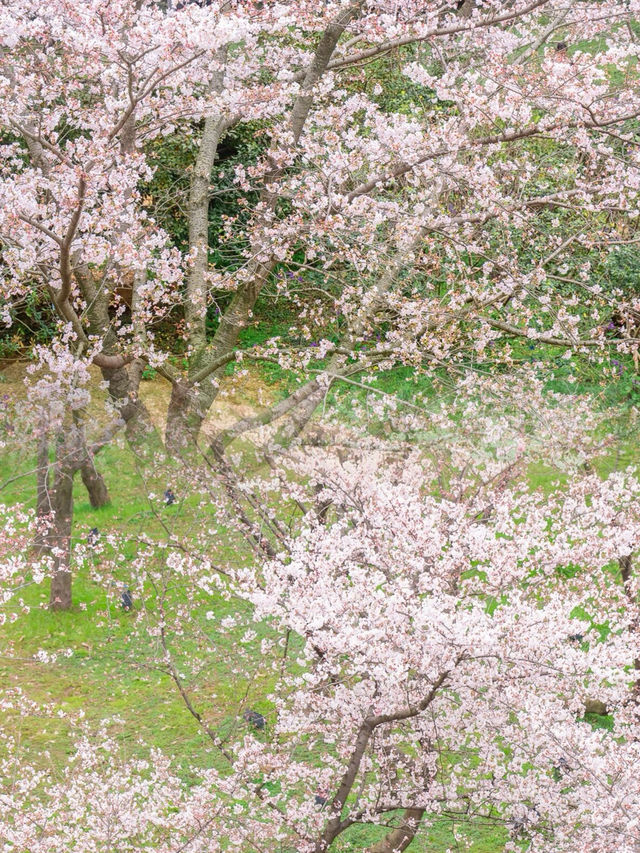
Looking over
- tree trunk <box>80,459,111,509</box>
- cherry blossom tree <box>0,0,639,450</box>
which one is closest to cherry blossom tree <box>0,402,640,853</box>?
cherry blossom tree <box>0,0,639,450</box>

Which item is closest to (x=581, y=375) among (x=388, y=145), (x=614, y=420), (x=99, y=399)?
(x=614, y=420)

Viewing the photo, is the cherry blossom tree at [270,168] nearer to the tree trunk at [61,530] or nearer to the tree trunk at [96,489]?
the tree trunk at [96,489]

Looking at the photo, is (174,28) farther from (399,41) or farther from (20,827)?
(20,827)

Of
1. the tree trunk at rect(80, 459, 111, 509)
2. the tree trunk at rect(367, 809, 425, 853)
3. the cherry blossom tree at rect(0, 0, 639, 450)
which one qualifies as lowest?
the tree trunk at rect(367, 809, 425, 853)

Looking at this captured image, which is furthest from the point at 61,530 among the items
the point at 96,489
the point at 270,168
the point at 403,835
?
the point at 403,835

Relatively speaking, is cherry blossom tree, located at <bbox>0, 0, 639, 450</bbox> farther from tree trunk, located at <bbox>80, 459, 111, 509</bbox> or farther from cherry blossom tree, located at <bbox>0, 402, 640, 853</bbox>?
cherry blossom tree, located at <bbox>0, 402, 640, 853</bbox>

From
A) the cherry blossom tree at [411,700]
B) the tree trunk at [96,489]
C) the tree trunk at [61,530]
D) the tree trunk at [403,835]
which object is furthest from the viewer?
the tree trunk at [96,489]

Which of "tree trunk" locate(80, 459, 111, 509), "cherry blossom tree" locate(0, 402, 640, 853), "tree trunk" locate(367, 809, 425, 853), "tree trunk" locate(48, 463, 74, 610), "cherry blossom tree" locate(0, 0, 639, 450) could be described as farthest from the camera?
"tree trunk" locate(80, 459, 111, 509)

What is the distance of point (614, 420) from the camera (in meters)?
11.2

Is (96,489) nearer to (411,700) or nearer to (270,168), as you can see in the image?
(270,168)

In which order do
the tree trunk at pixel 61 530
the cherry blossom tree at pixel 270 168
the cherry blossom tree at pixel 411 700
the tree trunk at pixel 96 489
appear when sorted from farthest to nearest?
the tree trunk at pixel 96 489, the tree trunk at pixel 61 530, the cherry blossom tree at pixel 270 168, the cherry blossom tree at pixel 411 700

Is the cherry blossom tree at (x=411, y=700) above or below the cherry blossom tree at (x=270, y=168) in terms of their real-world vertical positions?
below

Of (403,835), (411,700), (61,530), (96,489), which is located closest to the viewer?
(411,700)

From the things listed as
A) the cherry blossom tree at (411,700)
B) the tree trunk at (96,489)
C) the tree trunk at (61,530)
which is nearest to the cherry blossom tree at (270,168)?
the tree trunk at (96,489)
